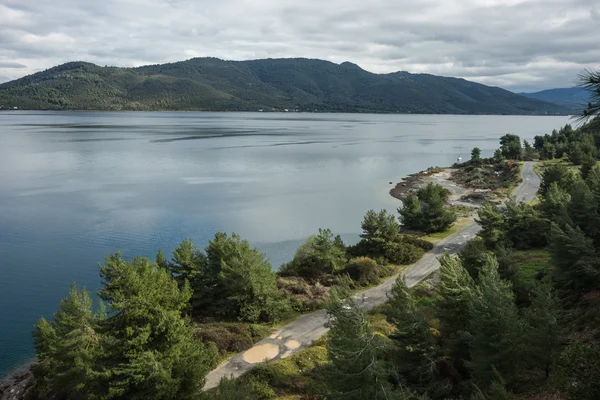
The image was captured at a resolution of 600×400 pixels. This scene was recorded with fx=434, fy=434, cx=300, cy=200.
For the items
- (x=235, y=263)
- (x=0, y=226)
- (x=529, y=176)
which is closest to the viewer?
(x=235, y=263)

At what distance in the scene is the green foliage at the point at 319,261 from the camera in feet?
134

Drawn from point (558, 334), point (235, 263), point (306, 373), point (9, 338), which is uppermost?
point (558, 334)

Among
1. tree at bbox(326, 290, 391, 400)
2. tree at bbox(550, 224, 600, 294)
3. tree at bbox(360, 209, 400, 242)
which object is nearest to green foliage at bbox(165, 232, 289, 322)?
tree at bbox(360, 209, 400, 242)

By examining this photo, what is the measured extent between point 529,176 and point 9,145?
15139 centimetres

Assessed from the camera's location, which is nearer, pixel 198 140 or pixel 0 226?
pixel 0 226

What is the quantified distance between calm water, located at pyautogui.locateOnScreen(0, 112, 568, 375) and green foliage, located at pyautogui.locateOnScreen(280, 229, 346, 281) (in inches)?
336

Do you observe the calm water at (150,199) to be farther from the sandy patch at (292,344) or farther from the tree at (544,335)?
the tree at (544,335)

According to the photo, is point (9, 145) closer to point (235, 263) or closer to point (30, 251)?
point (30, 251)

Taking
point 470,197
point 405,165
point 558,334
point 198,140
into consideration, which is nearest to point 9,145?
point 198,140

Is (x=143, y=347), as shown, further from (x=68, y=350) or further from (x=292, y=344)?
(x=292, y=344)

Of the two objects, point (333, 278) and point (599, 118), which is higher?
point (599, 118)

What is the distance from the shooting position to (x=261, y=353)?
2723 cm

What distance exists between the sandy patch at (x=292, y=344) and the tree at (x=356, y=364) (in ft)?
38.6

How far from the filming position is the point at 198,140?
168625 mm
